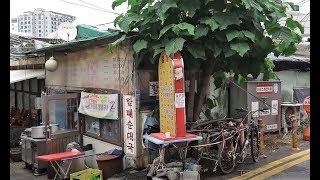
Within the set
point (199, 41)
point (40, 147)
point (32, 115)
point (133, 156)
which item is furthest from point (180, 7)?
point (32, 115)

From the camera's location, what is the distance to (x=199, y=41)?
26.7ft

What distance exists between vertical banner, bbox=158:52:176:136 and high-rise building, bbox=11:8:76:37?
16.5 meters

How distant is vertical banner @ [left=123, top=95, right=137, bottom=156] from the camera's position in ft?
29.5

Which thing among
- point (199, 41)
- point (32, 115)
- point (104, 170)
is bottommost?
point (104, 170)

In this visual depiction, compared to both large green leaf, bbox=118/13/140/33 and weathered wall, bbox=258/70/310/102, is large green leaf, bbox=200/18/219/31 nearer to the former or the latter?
large green leaf, bbox=118/13/140/33

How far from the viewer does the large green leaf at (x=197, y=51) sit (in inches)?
313

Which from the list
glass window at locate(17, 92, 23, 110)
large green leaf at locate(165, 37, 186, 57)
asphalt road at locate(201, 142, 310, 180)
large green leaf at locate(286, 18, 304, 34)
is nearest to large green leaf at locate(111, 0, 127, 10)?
large green leaf at locate(165, 37, 186, 57)

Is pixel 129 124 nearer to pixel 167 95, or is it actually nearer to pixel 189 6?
pixel 167 95

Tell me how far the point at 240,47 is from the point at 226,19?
746 mm

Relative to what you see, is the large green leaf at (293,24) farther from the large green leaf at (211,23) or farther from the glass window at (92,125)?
the glass window at (92,125)

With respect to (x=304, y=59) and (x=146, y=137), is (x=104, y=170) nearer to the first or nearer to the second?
(x=146, y=137)

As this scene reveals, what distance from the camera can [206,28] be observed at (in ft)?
25.6

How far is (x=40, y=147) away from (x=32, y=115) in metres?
6.41

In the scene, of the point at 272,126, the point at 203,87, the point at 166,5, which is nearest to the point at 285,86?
the point at 272,126
